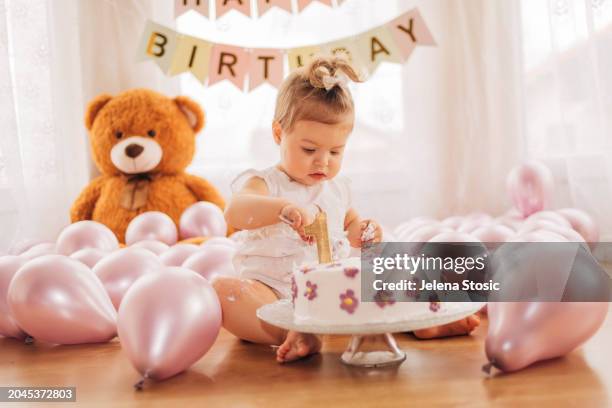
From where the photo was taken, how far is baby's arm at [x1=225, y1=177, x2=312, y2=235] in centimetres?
104

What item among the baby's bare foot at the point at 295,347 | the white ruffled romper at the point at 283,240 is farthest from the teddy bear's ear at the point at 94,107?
the baby's bare foot at the point at 295,347

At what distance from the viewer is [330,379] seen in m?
0.92

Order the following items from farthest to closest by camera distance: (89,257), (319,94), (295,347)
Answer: (89,257) < (319,94) < (295,347)

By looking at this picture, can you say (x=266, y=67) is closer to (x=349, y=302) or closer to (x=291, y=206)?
(x=291, y=206)

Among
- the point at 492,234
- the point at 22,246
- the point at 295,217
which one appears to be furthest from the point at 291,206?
the point at 22,246

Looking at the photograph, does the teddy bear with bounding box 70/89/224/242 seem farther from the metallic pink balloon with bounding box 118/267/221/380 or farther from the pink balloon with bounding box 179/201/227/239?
the metallic pink balloon with bounding box 118/267/221/380

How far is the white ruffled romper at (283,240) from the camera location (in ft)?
3.92

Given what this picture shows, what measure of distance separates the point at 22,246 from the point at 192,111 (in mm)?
619

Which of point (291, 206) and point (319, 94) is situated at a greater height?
point (319, 94)

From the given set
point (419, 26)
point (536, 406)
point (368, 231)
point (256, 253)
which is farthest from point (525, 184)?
point (536, 406)

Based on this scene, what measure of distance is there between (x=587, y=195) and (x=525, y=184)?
162 mm

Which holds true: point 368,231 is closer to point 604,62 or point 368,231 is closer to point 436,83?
point 604,62

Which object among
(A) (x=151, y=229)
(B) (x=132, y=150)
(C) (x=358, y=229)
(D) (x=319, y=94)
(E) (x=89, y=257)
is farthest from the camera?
(B) (x=132, y=150)

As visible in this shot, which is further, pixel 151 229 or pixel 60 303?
pixel 151 229
